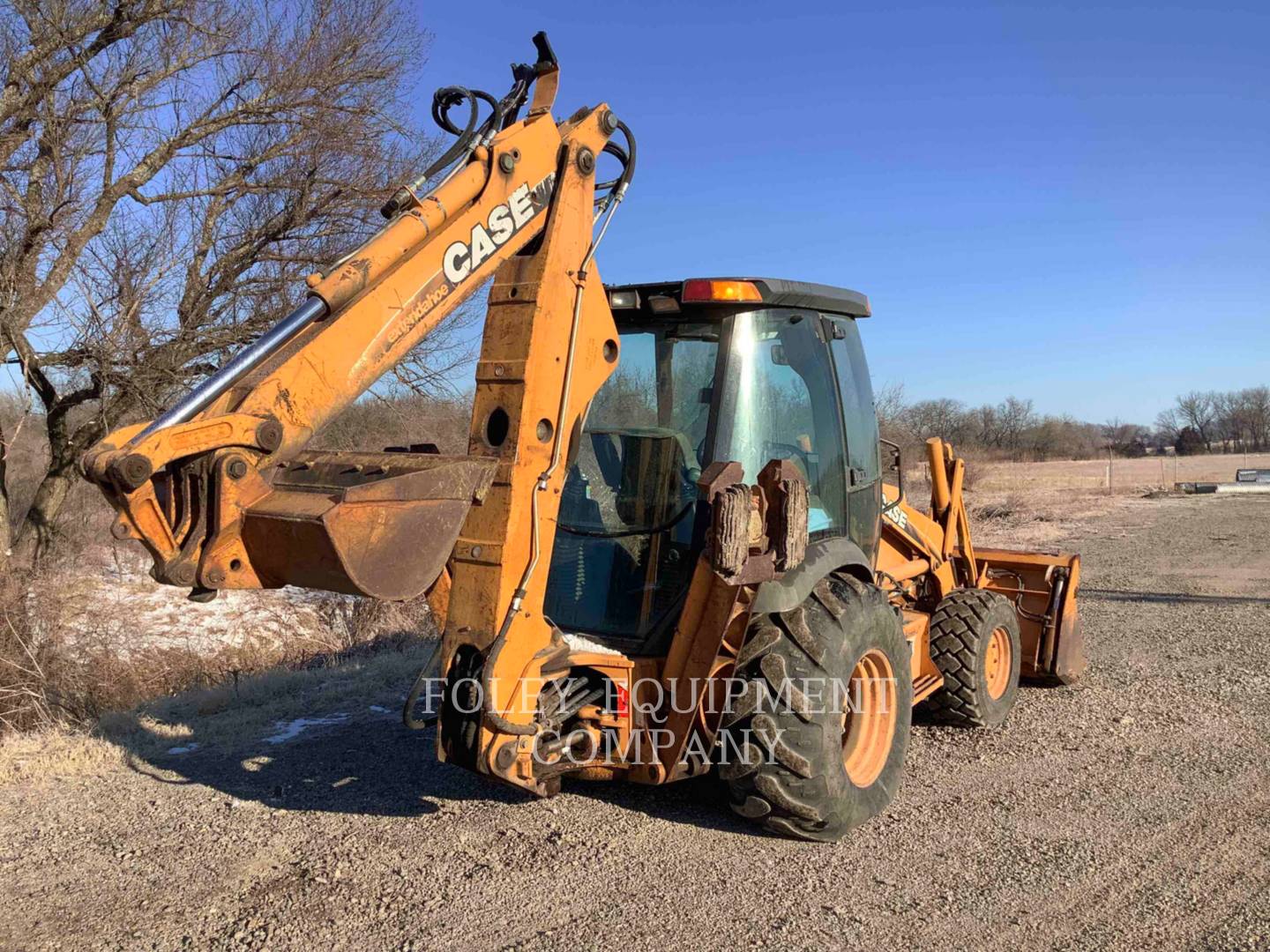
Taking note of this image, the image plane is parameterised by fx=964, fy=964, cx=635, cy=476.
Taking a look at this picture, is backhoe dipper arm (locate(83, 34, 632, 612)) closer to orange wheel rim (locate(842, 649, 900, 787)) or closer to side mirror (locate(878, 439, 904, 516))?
orange wheel rim (locate(842, 649, 900, 787))

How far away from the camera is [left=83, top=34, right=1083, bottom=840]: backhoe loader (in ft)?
9.87

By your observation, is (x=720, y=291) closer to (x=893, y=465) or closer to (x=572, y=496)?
(x=572, y=496)

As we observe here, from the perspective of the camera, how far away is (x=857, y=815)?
4.06 metres

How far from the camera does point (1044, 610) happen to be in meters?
6.59

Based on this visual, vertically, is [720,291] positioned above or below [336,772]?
above

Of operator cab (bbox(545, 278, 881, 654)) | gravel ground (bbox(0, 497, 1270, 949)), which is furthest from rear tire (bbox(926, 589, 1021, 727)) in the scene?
operator cab (bbox(545, 278, 881, 654))

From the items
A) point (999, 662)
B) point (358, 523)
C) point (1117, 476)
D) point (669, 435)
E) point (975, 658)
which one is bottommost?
point (999, 662)

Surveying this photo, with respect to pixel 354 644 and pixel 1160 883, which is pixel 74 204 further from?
pixel 1160 883

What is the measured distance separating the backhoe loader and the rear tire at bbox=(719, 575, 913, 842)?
1 cm

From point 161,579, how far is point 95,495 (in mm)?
10782

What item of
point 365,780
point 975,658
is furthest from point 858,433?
point 365,780

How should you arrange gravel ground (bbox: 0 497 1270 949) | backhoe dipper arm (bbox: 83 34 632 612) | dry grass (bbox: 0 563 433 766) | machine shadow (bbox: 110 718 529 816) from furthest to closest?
1. dry grass (bbox: 0 563 433 766)
2. machine shadow (bbox: 110 718 529 816)
3. gravel ground (bbox: 0 497 1270 949)
4. backhoe dipper arm (bbox: 83 34 632 612)

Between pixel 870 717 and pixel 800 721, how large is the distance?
2.63ft

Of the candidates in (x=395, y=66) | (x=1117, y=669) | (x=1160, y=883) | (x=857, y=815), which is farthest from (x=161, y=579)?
(x=395, y=66)
